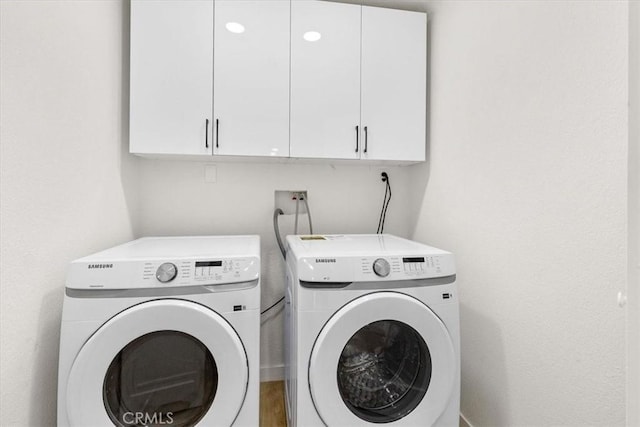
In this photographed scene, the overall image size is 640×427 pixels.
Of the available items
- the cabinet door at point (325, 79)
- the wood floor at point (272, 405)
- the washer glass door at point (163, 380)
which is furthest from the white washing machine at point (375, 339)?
the cabinet door at point (325, 79)

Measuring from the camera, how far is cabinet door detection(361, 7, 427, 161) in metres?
1.62

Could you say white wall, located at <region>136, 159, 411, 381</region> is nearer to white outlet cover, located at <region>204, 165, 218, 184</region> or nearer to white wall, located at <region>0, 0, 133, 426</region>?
white outlet cover, located at <region>204, 165, 218, 184</region>

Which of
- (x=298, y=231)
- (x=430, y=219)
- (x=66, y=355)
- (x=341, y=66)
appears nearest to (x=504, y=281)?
(x=430, y=219)

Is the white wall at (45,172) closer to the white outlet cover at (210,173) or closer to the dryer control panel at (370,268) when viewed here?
the white outlet cover at (210,173)

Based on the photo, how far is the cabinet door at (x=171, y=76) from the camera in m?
1.42

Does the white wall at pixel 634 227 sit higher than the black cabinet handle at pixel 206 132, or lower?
lower

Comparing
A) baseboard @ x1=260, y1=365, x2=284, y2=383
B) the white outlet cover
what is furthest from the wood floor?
the white outlet cover

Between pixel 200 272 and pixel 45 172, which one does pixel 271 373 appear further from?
pixel 45 172

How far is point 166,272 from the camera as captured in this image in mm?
1003

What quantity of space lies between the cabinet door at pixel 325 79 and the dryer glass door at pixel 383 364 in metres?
0.86

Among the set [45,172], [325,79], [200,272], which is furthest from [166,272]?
[325,79]

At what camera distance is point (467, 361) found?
56.8 inches

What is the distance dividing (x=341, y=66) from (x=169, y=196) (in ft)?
4.00

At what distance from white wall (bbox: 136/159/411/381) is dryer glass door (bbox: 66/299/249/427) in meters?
0.84
